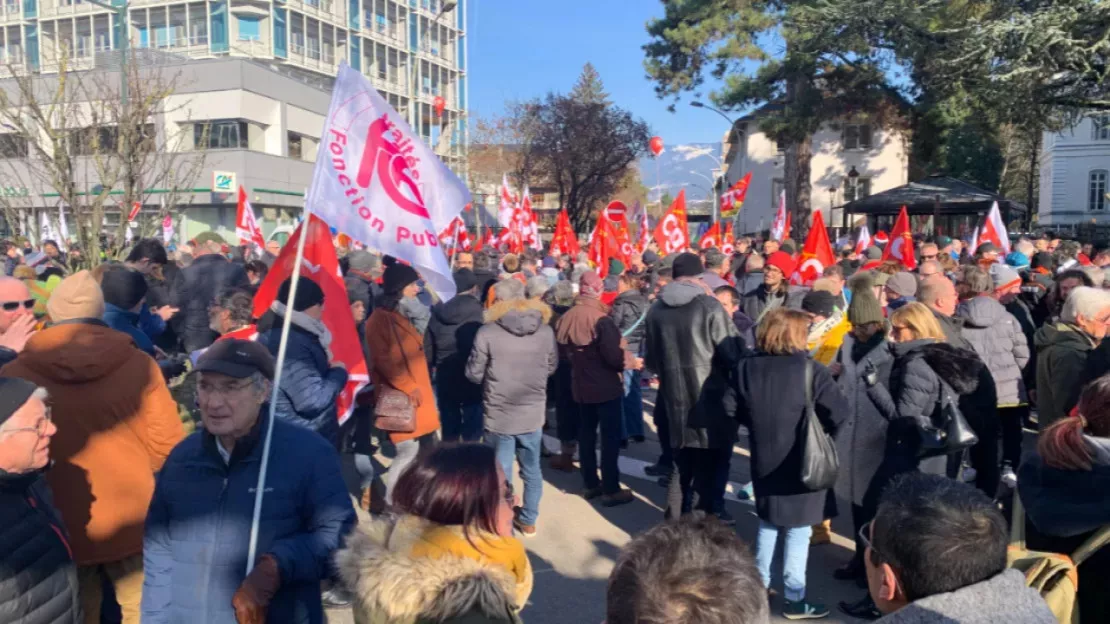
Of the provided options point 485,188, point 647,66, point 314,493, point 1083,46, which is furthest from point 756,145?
point 314,493

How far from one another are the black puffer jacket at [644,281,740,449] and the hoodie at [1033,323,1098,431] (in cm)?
184

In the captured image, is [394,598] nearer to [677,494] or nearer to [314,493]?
[314,493]

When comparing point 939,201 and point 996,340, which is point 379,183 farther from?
point 939,201

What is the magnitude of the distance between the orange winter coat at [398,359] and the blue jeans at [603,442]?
142cm

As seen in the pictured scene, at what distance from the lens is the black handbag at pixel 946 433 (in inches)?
161

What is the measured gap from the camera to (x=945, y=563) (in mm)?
1965

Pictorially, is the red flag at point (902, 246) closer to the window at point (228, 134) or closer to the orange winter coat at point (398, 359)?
the orange winter coat at point (398, 359)

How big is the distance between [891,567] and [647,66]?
25805 millimetres

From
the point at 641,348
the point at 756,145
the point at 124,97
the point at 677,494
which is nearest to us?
the point at 677,494

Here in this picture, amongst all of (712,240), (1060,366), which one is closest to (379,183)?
(1060,366)

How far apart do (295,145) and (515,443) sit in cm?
3562

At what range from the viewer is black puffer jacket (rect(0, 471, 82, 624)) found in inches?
96.5

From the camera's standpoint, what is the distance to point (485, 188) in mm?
49625

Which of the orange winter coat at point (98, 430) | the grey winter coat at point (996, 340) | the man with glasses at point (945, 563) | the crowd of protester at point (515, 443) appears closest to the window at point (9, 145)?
the crowd of protester at point (515, 443)
